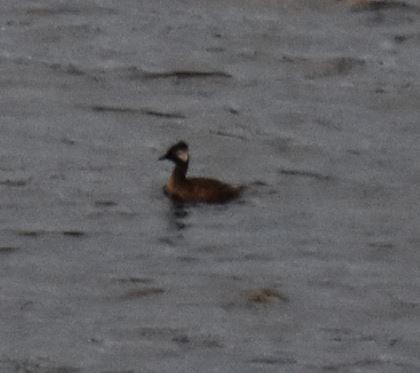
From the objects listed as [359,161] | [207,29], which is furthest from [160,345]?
[207,29]

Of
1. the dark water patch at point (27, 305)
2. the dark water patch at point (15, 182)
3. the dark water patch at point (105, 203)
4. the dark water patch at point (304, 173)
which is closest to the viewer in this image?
the dark water patch at point (27, 305)

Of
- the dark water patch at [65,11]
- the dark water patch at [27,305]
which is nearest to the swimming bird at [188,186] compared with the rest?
the dark water patch at [27,305]

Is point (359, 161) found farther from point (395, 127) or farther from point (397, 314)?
point (397, 314)

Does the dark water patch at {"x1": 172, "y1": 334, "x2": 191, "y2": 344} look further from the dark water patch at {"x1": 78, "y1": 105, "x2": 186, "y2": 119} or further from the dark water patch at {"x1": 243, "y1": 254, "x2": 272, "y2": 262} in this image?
the dark water patch at {"x1": 78, "y1": 105, "x2": 186, "y2": 119}

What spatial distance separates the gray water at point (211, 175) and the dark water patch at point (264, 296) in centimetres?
2

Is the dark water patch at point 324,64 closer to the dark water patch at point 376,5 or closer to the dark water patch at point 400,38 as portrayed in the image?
the dark water patch at point 400,38

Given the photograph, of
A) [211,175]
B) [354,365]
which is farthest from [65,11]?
[354,365]

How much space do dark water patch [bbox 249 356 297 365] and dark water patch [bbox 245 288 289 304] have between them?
1312 millimetres

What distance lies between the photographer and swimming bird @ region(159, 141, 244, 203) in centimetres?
2014

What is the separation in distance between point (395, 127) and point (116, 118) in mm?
2280

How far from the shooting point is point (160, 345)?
16859mm

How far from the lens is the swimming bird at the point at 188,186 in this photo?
66.1ft

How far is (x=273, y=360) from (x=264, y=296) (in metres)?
1.49

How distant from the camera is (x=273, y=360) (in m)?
16.6
